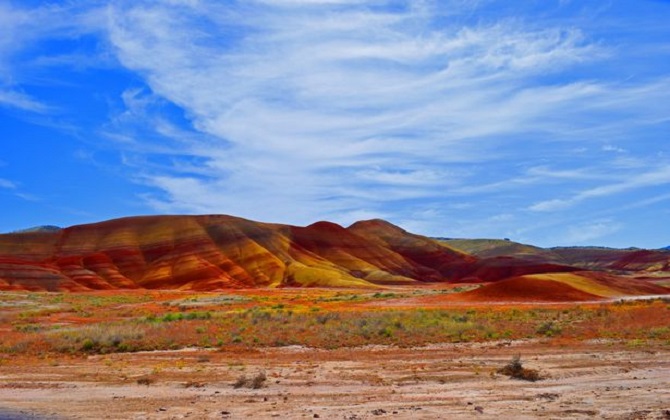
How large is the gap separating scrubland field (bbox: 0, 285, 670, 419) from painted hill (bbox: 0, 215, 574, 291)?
71.2m

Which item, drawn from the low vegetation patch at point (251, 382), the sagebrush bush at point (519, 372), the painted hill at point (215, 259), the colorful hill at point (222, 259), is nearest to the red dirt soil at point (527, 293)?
the sagebrush bush at point (519, 372)

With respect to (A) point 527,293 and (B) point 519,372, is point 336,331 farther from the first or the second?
(A) point 527,293

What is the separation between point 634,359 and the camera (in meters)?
18.7

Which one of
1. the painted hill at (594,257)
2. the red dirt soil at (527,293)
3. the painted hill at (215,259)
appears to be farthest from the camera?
the painted hill at (594,257)

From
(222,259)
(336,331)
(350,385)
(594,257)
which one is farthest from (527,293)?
(594,257)

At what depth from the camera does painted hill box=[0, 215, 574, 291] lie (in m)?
102

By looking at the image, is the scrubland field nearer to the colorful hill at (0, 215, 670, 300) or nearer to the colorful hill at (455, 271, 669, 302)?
the colorful hill at (455, 271, 669, 302)

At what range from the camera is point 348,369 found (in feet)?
56.7

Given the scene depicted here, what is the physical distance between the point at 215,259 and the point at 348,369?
98633mm

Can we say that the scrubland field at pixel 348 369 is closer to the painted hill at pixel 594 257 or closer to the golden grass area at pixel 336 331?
the golden grass area at pixel 336 331

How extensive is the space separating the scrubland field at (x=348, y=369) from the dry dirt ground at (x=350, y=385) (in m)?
0.04

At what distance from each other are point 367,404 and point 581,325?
19.5 m

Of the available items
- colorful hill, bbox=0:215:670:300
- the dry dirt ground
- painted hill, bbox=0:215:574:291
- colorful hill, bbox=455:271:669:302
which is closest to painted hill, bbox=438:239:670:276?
colorful hill, bbox=0:215:670:300

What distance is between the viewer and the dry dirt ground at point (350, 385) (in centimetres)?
1186
